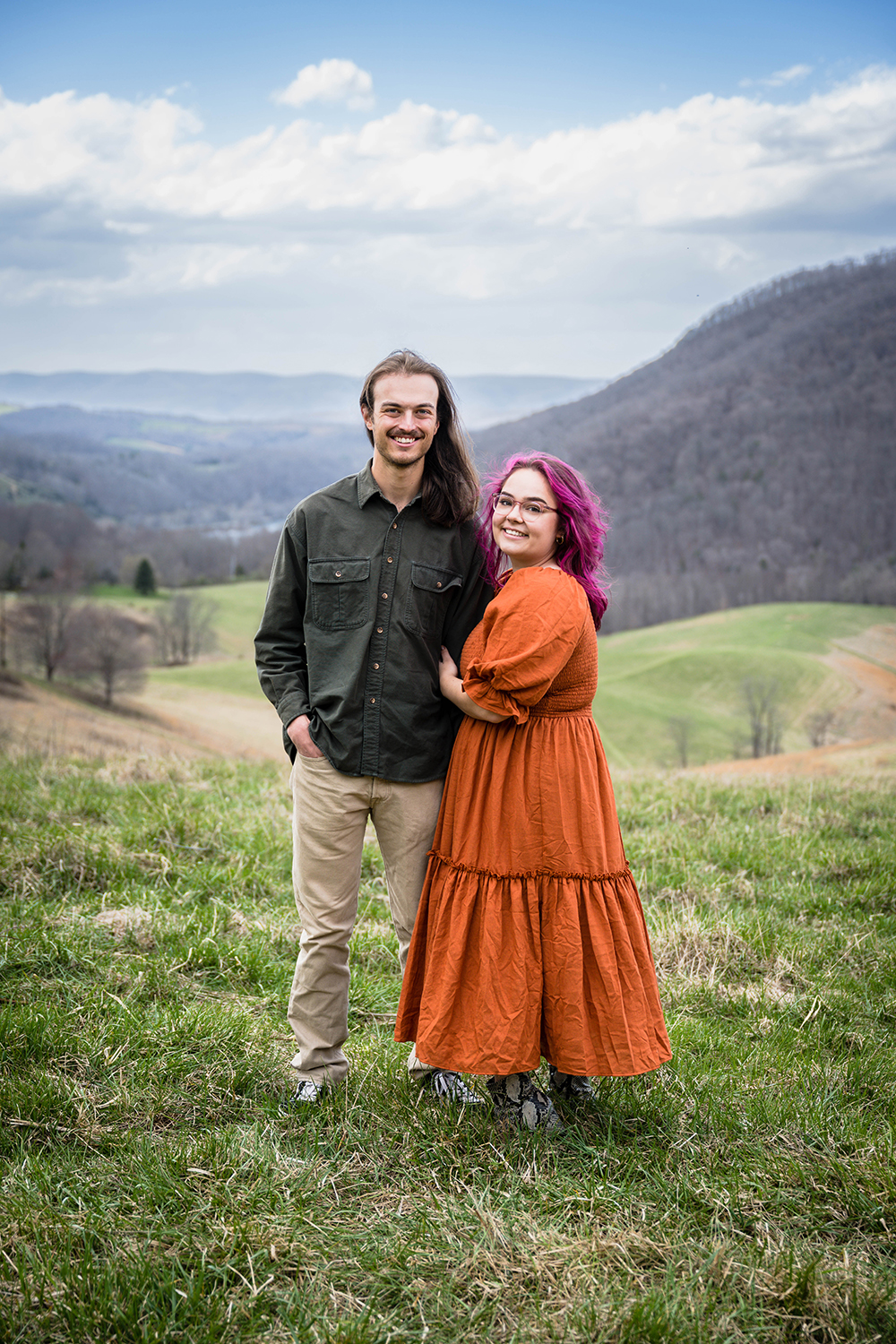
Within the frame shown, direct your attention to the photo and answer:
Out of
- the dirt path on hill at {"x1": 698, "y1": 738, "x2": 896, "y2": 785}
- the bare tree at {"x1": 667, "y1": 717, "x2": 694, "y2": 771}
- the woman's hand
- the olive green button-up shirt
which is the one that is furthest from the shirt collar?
the bare tree at {"x1": 667, "y1": 717, "x2": 694, "y2": 771}

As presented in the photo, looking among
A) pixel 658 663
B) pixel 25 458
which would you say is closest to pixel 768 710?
pixel 658 663

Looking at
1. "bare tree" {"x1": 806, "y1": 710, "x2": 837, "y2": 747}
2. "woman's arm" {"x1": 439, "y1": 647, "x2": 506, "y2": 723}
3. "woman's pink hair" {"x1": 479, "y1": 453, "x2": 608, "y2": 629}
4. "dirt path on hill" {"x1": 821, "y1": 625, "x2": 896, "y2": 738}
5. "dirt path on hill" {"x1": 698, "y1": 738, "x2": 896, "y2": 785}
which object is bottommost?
"bare tree" {"x1": 806, "y1": 710, "x2": 837, "y2": 747}

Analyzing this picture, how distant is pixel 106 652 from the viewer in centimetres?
5178

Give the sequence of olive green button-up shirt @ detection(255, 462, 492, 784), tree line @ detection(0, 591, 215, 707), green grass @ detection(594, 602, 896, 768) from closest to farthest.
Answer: olive green button-up shirt @ detection(255, 462, 492, 784), tree line @ detection(0, 591, 215, 707), green grass @ detection(594, 602, 896, 768)

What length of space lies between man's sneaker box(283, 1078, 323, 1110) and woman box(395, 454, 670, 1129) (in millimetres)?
433

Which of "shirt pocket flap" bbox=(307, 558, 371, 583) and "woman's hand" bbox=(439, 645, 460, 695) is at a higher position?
"shirt pocket flap" bbox=(307, 558, 371, 583)

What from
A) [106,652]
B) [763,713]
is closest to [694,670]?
[763,713]

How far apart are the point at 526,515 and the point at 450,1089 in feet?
6.14

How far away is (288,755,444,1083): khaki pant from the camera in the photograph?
9.64 ft

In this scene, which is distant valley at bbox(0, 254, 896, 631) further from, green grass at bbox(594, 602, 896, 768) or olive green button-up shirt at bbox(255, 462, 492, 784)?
olive green button-up shirt at bbox(255, 462, 492, 784)

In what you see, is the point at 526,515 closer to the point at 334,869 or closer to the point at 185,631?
the point at 334,869

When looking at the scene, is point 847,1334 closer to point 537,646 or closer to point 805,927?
point 537,646

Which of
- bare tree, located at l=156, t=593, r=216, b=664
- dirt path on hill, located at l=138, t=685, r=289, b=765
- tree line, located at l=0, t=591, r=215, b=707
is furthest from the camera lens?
bare tree, located at l=156, t=593, r=216, b=664

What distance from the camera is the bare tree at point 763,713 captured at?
55.6 meters
